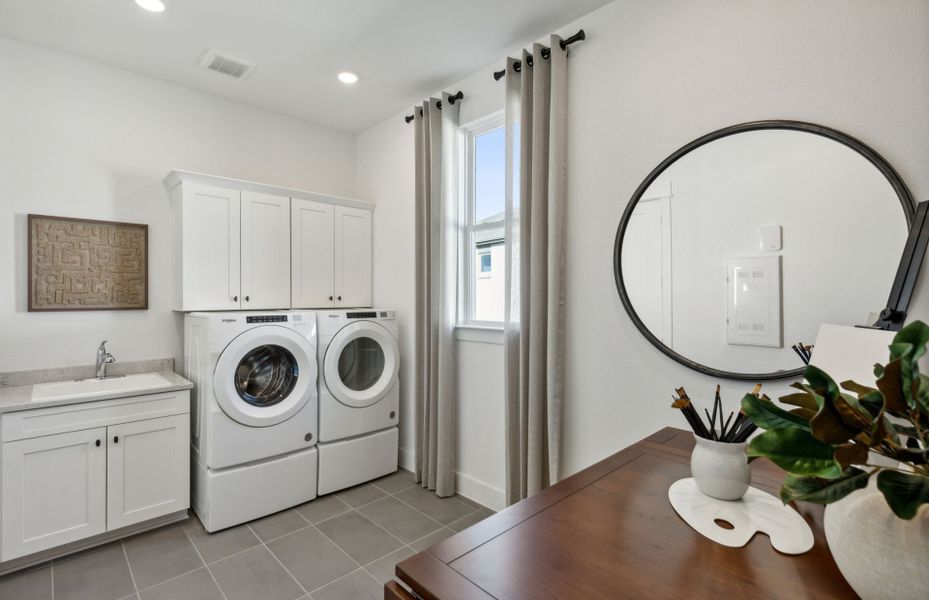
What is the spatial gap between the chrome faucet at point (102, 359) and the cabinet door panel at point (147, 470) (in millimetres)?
580

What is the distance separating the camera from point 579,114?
2.34m

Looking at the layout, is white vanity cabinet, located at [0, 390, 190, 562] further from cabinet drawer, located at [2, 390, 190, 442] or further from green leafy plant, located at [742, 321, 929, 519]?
green leafy plant, located at [742, 321, 929, 519]

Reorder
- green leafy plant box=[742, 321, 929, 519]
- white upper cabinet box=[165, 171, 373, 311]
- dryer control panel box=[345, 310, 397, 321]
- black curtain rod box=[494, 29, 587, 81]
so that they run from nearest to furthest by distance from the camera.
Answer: green leafy plant box=[742, 321, 929, 519], black curtain rod box=[494, 29, 587, 81], white upper cabinet box=[165, 171, 373, 311], dryer control panel box=[345, 310, 397, 321]

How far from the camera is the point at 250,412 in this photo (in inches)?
105

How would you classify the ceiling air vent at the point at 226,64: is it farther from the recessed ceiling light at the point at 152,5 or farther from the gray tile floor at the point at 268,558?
the gray tile floor at the point at 268,558

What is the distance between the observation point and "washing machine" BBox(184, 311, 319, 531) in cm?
255

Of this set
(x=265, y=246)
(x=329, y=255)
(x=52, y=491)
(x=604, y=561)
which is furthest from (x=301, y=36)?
(x=604, y=561)

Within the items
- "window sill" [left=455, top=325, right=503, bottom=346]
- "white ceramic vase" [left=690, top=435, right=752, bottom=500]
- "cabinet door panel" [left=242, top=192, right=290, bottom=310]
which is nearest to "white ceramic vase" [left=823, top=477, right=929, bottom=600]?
"white ceramic vase" [left=690, top=435, right=752, bottom=500]

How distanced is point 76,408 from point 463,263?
2388mm

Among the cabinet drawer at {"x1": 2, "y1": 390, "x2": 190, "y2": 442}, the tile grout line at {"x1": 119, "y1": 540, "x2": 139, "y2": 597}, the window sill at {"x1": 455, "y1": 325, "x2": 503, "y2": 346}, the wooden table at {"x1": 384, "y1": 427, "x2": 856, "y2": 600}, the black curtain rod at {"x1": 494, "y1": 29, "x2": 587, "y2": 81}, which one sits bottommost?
the tile grout line at {"x1": 119, "y1": 540, "x2": 139, "y2": 597}

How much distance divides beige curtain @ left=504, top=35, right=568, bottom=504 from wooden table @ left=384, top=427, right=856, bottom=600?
122 centimetres

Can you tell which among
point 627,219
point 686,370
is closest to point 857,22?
point 627,219

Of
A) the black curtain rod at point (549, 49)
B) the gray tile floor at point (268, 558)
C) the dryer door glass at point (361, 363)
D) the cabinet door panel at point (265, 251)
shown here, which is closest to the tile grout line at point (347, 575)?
the gray tile floor at point (268, 558)

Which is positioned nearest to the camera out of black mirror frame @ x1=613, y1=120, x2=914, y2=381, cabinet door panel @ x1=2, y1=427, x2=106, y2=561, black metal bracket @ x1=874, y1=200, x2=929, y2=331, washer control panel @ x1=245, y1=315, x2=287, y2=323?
black metal bracket @ x1=874, y1=200, x2=929, y2=331
